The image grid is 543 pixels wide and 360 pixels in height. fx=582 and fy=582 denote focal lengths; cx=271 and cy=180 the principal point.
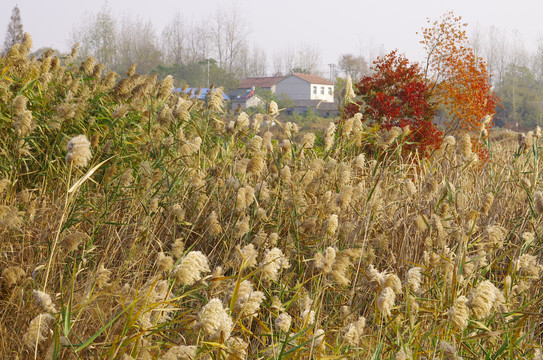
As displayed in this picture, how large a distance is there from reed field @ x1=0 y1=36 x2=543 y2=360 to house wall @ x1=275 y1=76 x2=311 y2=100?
5786 cm

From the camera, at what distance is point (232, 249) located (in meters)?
3.36

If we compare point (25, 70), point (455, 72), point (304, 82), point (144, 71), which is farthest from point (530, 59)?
point (25, 70)

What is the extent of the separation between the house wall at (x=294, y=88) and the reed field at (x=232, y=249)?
190 ft

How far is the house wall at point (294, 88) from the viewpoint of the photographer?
6203cm

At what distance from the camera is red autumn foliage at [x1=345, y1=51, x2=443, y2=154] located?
6973 millimetres

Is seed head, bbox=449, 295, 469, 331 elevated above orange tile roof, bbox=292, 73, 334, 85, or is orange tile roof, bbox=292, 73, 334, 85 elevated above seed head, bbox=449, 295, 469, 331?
orange tile roof, bbox=292, 73, 334, 85

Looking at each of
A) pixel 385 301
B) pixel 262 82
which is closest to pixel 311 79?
pixel 262 82

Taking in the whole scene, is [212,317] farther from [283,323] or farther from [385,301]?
[385,301]

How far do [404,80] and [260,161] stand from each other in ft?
16.0

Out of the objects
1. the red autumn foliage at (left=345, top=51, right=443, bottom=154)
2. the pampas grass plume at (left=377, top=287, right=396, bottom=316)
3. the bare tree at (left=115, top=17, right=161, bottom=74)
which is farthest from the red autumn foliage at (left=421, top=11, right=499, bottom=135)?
the bare tree at (left=115, top=17, right=161, bottom=74)

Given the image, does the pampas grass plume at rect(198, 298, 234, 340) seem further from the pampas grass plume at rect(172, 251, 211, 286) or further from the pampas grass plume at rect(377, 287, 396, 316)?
the pampas grass plume at rect(377, 287, 396, 316)

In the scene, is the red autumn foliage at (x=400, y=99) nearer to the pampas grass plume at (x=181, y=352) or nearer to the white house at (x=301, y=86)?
the pampas grass plume at (x=181, y=352)

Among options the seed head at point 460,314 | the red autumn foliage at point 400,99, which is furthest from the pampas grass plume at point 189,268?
the red autumn foliage at point 400,99

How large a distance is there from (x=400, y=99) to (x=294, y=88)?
56.2 m
